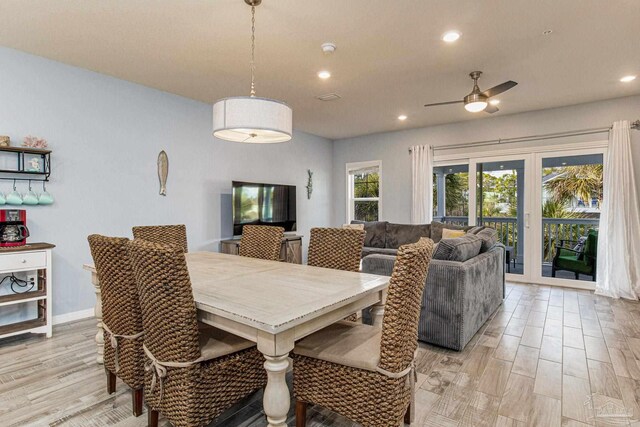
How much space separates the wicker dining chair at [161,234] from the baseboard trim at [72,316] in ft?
4.32

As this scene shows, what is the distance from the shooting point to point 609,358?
8.57ft

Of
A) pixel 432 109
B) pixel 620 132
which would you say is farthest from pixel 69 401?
pixel 620 132

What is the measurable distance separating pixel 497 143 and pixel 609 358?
141 inches

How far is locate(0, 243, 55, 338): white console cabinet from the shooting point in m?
2.80

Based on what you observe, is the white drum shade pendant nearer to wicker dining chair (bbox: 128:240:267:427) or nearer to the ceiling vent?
wicker dining chair (bbox: 128:240:267:427)

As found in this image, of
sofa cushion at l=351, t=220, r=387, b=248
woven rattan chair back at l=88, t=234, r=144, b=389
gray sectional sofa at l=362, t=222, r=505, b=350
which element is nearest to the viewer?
woven rattan chair back at l=88, t=234, r=144, b=389

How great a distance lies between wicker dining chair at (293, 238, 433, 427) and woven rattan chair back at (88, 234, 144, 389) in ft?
2.88

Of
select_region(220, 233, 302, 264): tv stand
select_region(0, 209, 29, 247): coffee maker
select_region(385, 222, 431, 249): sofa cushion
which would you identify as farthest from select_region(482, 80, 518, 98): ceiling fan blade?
select_region(0, 209, 29, 247): coffee maker

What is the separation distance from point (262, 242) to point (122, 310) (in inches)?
51.8

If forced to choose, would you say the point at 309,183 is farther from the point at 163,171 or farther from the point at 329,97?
the point at 163,171

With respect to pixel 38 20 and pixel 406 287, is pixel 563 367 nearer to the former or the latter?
pixel 406 287

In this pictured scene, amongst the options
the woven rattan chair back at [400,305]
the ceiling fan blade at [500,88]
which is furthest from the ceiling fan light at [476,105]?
the woven rattan chair back at [400,305]

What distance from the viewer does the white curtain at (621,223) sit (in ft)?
14.1

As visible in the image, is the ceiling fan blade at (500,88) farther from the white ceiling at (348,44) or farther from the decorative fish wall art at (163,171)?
the decorative fish wall art at (163,171)
